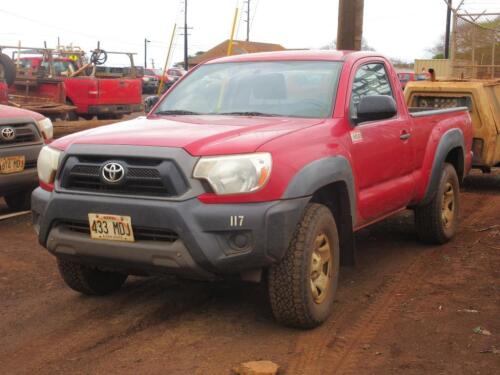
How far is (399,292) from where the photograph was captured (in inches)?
→ 195

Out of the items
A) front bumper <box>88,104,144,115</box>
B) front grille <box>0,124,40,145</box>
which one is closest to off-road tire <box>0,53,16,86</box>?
front bumper <box>88,104,144,115</box>

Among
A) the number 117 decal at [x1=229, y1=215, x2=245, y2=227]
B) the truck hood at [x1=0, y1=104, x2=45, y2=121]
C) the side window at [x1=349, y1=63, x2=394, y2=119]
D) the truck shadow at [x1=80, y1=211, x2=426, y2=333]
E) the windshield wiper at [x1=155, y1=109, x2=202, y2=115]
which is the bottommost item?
the truck shadow at [x1=80, y1=211, x2=426, y2=333]

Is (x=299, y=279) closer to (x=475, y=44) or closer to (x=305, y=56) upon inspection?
(x=305, y=56)

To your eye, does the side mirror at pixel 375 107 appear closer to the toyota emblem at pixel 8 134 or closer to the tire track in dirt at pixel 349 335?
the tire track in dirt at pixel 349 335

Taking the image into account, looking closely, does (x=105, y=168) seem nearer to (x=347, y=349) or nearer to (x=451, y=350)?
(x=347, y=349)

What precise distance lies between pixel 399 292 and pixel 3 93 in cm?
836

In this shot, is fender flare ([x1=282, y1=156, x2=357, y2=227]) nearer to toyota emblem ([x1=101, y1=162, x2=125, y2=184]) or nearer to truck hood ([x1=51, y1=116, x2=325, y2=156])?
truck hood ([x1=51, y1=116, x2=325, y2=156])

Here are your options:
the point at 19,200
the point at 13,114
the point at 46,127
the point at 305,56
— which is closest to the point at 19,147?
the point at 13,114

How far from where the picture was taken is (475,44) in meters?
16.0

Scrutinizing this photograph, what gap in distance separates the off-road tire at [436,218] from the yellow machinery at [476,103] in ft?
9.82

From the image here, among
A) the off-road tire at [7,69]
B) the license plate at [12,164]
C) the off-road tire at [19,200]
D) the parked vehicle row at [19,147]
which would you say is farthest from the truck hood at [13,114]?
the off-road tire at [7,69]

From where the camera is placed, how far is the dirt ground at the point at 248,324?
12.2 ft

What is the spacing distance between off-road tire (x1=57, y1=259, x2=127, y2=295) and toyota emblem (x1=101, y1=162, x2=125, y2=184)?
37.3 inches

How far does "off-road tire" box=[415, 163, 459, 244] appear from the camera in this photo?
20.3 feet
